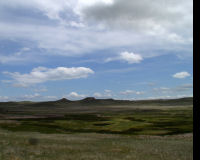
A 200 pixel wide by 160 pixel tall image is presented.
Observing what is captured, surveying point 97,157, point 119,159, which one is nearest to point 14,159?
point 97,157

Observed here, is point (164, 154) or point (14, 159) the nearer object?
point (14, 159)

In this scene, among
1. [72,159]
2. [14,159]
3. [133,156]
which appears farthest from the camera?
[133,156]

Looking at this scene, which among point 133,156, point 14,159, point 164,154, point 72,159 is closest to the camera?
point 14,159

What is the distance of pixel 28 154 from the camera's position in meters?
24.8

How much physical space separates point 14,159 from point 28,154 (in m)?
3.66
